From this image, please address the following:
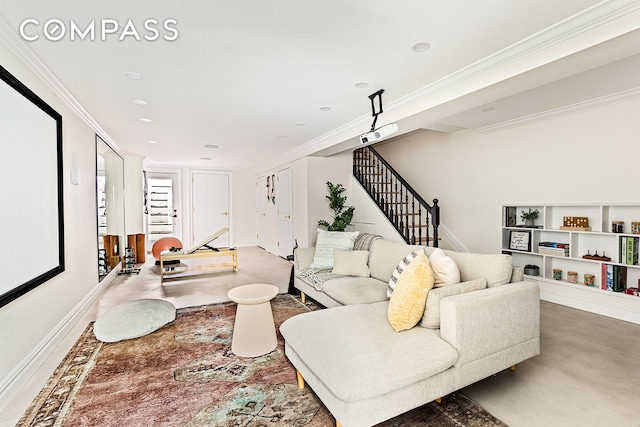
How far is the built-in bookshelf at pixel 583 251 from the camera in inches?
131

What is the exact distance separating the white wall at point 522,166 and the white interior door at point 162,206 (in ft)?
19.3

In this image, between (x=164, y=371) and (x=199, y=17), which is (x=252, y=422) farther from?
(x=199, y=17)

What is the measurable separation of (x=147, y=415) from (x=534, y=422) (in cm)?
217

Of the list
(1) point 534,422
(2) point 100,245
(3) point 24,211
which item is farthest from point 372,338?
(2) point 100,245

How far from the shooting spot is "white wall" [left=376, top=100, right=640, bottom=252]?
344 cm

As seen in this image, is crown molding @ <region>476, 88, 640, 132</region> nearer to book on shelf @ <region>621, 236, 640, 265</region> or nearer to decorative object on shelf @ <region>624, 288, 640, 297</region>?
book on shelf @ <region>621, 236, 640, 265</region>

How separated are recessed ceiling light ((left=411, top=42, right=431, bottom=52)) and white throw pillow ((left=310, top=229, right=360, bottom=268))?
7.24 ft

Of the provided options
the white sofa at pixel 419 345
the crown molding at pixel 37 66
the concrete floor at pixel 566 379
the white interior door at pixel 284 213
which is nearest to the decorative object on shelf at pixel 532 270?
the concrete floor at pixel 566 379

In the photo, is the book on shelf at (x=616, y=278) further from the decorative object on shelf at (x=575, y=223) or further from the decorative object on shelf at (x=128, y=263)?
the decorative object on shelf at (x=128, y=263)

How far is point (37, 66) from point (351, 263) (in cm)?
322

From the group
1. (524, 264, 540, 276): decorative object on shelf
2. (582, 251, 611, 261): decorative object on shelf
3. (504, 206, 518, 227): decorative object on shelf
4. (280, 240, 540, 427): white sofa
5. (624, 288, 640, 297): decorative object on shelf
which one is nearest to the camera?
(280, 240, 540, 427): white sofa

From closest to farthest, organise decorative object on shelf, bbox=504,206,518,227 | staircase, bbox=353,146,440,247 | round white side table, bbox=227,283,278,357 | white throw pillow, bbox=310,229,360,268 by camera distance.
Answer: round white side table, bbox=227,283,278,357, white throw pillow, bbox=310,229,360,268, decorative object on shelf, bbox=504,206,518,227, staircase, bbox=353,146,440,247

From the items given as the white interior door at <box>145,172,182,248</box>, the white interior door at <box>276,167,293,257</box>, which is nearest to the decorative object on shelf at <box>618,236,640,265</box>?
the white interior door at <box>276,167,293,257</box>

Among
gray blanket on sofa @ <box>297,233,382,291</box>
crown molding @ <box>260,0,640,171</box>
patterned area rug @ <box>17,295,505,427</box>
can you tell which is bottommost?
patterned area rug @ <box>17,295,505,427</box>
